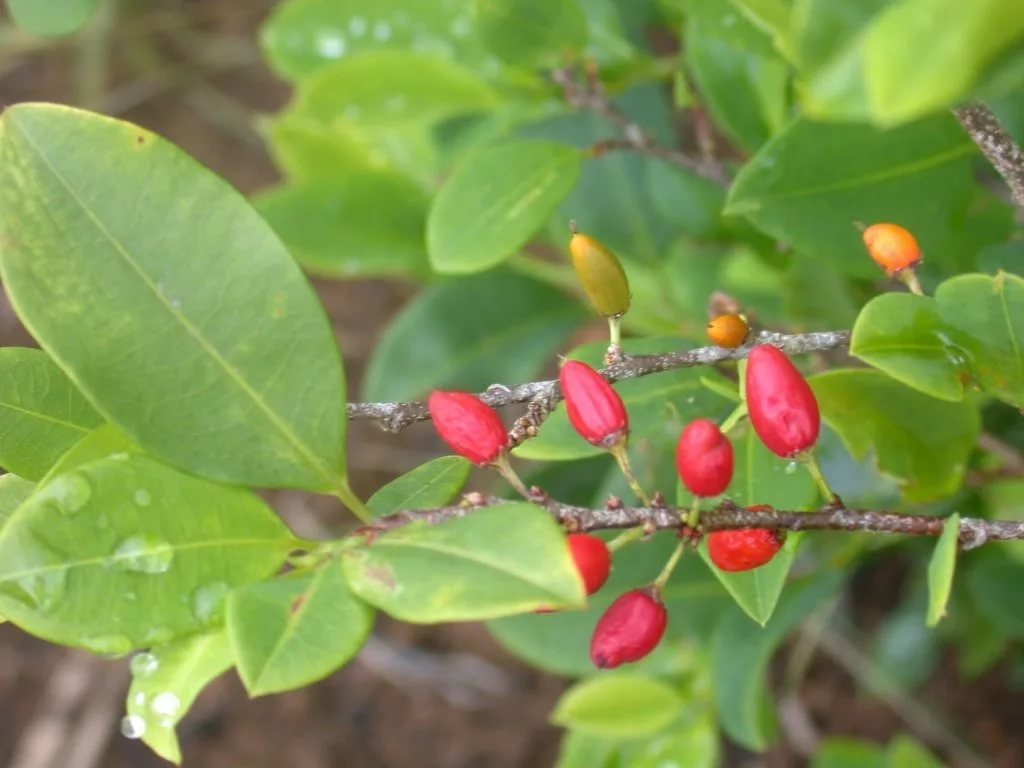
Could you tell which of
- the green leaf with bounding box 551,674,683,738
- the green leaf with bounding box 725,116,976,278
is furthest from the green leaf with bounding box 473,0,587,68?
the green leaf with bounding box 551,674,683,738

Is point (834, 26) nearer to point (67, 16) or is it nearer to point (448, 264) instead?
point (448, 264)

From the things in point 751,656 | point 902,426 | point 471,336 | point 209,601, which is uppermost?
point 209,601

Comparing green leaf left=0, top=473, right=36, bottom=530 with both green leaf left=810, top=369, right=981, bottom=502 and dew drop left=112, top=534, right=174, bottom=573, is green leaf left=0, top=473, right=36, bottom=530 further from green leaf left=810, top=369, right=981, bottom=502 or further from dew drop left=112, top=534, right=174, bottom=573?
green leaf left=810, top=369, right=981, bottom=502

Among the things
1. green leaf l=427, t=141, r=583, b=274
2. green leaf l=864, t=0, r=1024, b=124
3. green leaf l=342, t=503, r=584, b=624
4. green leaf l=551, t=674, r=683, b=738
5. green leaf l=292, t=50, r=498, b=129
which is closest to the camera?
green leaf l=864, t=0, r=1024, b=124

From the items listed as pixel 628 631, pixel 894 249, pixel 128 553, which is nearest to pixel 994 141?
pixel 894 249

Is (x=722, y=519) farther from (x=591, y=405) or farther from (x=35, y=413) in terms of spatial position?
(x=35, y=413)

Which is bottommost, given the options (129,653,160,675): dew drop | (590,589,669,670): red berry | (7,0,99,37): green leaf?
(129,653,160,675): dew drop
